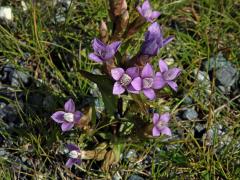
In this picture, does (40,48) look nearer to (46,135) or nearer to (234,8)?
(46,135)

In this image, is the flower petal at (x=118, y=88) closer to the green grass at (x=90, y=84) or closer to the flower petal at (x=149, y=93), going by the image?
the flower petal at (x=149, y=93)

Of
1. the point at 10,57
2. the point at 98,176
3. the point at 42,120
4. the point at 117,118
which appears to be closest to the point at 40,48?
the point at 10,57

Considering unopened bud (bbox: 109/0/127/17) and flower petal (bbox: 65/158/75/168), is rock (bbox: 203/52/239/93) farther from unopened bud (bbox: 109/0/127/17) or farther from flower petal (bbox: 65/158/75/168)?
flower petal (bbox: 65/158/75/168)

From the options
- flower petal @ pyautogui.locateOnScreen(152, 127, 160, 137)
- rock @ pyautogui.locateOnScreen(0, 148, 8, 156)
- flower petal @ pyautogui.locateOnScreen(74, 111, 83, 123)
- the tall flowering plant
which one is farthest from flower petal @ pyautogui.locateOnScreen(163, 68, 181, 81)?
rock @ pyautogui.locateOnScreen(0, 148, 8, 156)

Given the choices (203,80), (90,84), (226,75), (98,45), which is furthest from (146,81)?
(226,75)

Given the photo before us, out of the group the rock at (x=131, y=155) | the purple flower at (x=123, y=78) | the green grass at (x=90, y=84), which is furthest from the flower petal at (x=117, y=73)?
the rock at (x=131, y=155)

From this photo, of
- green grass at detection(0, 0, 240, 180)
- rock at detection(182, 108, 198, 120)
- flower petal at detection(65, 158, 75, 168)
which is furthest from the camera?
rock at detection(182, 108, 198, 120)
